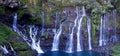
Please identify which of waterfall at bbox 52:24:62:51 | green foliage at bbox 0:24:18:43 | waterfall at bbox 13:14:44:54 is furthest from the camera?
waterfall at bbox 52:24:62:51

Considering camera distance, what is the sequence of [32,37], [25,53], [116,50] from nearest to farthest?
1. [25,53]
2. [116,50]
3. [32,37]

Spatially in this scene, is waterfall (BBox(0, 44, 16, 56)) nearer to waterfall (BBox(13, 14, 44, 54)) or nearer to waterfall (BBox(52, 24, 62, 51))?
waterfall (BBox(13, 14, 44, 54))

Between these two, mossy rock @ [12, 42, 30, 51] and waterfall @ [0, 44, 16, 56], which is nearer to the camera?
waterfall @ [0, 44, 16, 56]

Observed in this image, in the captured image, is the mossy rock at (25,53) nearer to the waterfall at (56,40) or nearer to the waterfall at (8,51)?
the waterfall at (8,51)

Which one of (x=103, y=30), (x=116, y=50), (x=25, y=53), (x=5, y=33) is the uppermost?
(x=5, y=33)

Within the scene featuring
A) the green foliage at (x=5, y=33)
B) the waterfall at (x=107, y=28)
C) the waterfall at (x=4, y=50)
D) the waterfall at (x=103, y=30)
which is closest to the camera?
the waterfall at (x=4, y=50)

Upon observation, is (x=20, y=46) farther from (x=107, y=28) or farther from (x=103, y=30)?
(x=107, y=28)

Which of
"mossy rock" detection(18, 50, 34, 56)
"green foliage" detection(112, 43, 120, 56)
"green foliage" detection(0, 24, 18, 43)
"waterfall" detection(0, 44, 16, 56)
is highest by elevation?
"green foliage" detection(0, 24, 18, 43)

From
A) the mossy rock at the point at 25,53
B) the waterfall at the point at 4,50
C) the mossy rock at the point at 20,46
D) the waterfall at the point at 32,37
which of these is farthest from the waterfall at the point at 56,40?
the waterfall at the point at 4,50

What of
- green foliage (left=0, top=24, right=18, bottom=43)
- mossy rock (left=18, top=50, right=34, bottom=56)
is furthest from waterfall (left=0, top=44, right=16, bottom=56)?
green foliage (left=0, top=24, right=18, bottom=43)

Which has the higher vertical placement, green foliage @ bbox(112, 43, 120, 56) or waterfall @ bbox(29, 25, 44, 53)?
waterfall @ bbox(29, 25, 44, 53)

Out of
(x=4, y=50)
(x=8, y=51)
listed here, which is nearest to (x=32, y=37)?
(x=8, y=51)

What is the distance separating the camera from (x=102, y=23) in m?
29.1

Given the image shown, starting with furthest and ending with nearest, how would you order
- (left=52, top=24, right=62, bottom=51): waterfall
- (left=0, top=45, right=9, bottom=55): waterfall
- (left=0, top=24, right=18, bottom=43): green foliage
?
(left=52, top=24, right=62, bottom=51): waterfall
(left=0, top=24, right=18, bottom=43): green foliage
(left=0, top=45, right=9, bottom=55): waterfall
